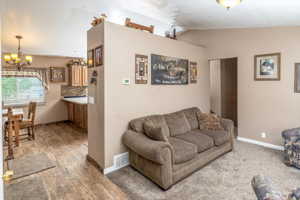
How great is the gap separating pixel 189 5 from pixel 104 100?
2.19m

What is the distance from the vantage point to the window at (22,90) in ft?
18.1

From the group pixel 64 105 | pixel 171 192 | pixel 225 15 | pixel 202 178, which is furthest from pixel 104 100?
pixel 64 105

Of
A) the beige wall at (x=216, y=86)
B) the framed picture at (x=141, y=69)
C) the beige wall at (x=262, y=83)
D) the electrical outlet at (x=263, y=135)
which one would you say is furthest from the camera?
the beige wall at (x=216, y=86)

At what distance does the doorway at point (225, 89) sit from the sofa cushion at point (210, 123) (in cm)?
258

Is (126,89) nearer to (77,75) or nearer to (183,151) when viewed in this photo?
(183,151)

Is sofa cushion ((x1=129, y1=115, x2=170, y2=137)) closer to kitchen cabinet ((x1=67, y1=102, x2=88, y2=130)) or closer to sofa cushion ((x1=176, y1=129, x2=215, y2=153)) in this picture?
sofa cushion ((x1=176, y1=129, x2=215, y2=153))

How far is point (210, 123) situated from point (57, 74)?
18.6ft

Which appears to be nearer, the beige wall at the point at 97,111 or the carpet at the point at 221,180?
the carpet at the point at 221,180

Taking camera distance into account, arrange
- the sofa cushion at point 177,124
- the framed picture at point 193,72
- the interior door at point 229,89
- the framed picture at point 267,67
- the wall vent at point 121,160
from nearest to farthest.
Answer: the wall vent at point 121,160, the sofa cushion at point 177,124, the framed picture at point 267,67, the framed picture at point 193,72, the interior door at point 229,89

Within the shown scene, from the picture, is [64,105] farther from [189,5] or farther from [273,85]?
[273,85]

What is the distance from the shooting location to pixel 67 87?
6.52 metres

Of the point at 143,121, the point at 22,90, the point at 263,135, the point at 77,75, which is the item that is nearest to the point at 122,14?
the point at 143,121

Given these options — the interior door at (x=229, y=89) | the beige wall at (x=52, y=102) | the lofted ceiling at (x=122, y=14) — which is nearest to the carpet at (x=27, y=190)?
the lofted ceiling at (x=122, y=14)

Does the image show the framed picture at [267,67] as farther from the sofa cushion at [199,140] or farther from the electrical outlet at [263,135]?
the sofa cushion at [199,140]
